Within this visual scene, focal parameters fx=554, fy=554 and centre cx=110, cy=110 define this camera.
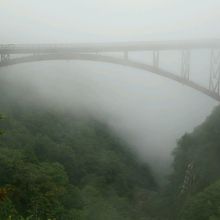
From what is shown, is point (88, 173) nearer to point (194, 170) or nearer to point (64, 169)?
point (64, 169)

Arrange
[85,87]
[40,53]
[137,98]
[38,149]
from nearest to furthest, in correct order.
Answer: [40,53] → [38,149] → [85,87] → [137,98]

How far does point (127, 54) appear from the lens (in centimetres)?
2858

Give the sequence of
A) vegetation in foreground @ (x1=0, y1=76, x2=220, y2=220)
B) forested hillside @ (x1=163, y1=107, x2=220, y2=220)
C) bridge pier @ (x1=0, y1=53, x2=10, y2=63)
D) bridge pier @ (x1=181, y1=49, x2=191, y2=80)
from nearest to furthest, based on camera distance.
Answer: vegetation in foreground @ (x1=0, y1=76, x2=220, y2=220)
forested hillside @ (x1=163, y1=107, x2=220, y2=220)
bridge pier @ (x1=181, y1=49, x2=191, y2=80)
bridge pier @ (x1=0, y1=53, x2=10, y2=63)

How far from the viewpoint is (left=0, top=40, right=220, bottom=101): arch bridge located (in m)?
27.2

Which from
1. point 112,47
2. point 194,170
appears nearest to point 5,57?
point 112,47

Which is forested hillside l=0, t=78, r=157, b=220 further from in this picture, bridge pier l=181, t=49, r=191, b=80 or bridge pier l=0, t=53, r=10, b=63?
bridge pier l=181, t=49, r=191, b=80

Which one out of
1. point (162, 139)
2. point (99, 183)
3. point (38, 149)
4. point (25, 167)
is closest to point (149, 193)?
point (99, 183)

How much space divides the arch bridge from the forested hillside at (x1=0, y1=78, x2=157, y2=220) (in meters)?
3.59

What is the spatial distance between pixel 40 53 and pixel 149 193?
1060 cm

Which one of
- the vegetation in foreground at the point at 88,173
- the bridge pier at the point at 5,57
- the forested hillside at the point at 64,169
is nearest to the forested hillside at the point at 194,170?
the vegetation in foreground at the point at 88,173

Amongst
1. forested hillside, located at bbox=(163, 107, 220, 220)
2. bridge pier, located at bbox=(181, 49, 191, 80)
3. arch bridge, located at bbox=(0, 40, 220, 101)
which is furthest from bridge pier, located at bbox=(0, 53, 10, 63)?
forested hillside, located at bbox=(163, 107, 220, 220)

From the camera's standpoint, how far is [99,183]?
97.1 ft

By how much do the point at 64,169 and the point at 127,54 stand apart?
6744 millimetres

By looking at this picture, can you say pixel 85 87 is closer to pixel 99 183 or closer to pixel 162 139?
pixel 162 139
